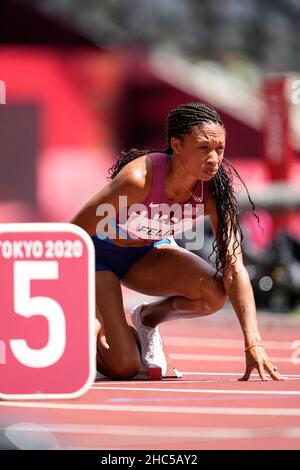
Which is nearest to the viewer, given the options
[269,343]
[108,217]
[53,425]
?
[53,425]

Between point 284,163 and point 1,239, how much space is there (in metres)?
7.75

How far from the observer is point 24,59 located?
1862 cm

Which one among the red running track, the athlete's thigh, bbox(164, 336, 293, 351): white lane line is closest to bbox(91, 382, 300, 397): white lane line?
the red running track

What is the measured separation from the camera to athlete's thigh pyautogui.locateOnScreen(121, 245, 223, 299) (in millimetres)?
5473

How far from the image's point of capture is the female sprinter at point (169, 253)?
500cm

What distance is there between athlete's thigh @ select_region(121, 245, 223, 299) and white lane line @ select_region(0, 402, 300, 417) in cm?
90

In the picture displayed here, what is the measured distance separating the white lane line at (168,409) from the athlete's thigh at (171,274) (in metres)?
0.90

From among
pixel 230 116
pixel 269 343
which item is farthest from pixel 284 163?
pixel 230 116

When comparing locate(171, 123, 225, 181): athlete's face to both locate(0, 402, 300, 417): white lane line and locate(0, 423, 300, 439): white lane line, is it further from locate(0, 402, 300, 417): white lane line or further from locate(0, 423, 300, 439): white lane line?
locate(0, 423, 300, 439): white lane line

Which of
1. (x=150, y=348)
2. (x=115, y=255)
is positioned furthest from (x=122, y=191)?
(x=150, y=348)

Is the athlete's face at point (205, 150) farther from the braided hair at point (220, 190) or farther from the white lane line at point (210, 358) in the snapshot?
the white lane line at point (210, 358)

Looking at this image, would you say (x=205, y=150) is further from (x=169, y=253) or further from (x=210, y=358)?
(x=210, y=358)

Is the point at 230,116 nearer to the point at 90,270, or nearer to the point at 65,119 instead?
the point at 65,119

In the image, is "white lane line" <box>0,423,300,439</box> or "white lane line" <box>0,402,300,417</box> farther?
"white lane line" <box>0,402,300,417</box>
